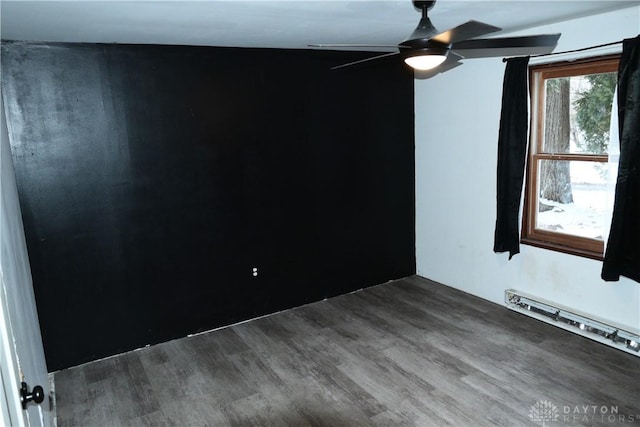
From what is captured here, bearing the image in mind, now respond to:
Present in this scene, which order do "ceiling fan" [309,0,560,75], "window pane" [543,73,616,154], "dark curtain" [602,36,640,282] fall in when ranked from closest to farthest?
"ceiling fan" [309,0,560,75] < "dark curtain" [602,36,640,282] < "window pane" [543,73,616,154]

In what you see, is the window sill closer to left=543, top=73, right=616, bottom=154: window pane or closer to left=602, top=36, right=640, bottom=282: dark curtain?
left=602, top=36, right=640, bottom=282: dark curtain

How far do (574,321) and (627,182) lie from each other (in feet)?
3.92

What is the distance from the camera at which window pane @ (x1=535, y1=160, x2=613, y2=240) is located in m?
3.54

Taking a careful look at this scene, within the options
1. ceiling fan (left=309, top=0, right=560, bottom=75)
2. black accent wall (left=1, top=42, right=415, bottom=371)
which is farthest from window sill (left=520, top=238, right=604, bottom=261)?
ceiling fan (left=309, top=0, right=560, bottom=75)

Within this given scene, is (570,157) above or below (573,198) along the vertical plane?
above

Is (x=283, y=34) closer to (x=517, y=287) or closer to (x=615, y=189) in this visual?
(x=615, y=189)

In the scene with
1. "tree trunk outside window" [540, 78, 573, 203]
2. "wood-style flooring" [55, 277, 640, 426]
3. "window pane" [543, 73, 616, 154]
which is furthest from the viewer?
"tree trunk outside window" [540, 78, 573, 203]

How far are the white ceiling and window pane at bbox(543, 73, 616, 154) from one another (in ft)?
1.76

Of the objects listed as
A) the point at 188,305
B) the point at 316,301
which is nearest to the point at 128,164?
the point at 188,305

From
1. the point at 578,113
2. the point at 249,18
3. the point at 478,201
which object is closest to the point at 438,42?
the point at 249,18

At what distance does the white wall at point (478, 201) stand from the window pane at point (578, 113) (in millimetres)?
318

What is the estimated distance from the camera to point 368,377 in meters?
3.26

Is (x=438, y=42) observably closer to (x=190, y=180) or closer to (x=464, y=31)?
(x=464, y=31)

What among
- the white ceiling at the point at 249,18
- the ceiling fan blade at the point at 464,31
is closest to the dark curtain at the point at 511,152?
the white ceiling at the point at 249,18
